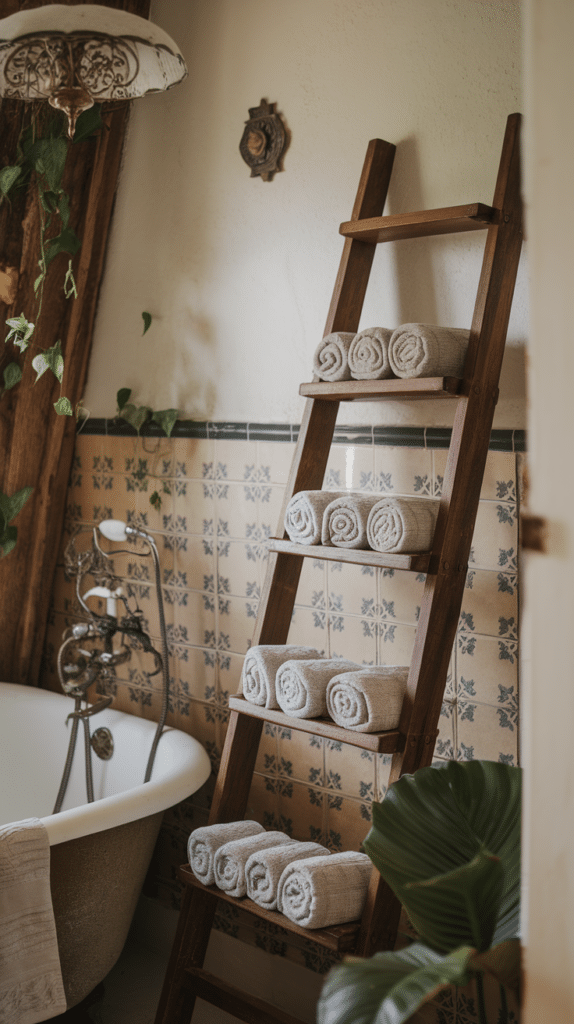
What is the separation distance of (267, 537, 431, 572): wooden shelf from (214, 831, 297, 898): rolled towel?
578mm

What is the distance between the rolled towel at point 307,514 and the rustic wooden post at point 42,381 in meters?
1.15

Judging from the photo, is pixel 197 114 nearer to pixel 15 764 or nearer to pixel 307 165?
pixel 307 165

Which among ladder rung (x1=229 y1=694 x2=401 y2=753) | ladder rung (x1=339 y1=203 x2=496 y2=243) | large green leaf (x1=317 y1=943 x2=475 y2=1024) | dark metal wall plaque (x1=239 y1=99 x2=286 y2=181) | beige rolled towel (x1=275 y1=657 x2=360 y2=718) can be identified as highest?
dark metal wall plaque (x1=239 y1=99 x2=286 y2=181)

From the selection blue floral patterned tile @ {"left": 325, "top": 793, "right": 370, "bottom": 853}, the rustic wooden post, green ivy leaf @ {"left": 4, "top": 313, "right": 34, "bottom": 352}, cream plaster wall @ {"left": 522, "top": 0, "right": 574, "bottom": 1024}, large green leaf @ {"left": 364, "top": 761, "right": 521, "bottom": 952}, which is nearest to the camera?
cream plaster wall @ {"left": 522, "top": 0, "right": 574, "bottom": 1024}

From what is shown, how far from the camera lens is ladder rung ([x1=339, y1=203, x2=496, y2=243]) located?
1.58m

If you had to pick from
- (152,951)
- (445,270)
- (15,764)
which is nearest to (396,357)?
(445,270)

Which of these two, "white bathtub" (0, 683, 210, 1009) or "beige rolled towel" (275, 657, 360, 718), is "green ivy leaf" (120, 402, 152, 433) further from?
"beige rolled towel" (275, 657, 360, 718)

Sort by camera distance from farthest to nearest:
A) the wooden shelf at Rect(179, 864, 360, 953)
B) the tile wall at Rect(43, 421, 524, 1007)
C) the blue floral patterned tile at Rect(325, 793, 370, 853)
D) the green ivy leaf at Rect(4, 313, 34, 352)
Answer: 1. the green ivy leaf at Rect(4, 313, 34, 352)
2. the blue floral patterned tile at Rect(325, 793, 370, 853)
3. the tile wall at Rect(43, 421, 524, 1007)
4. the wooden shelf at Rect(179, 864, 360, 953)

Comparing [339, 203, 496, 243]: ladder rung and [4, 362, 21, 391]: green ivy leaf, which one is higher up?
[339, 203, 496, 243]: ladder rung

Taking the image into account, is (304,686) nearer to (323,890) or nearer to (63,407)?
(323,890)

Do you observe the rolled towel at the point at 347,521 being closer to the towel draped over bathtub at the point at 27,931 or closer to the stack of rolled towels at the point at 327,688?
the stack of rolled towels at the point at 327,688

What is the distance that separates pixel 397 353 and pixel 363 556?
38 centimetres

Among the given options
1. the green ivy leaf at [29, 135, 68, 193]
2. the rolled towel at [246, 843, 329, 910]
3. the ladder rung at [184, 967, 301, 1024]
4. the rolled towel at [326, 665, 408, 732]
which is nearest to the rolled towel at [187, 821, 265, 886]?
the rolled towel at [246, 843, 329, 910]

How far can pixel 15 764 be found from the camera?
8.05ft
